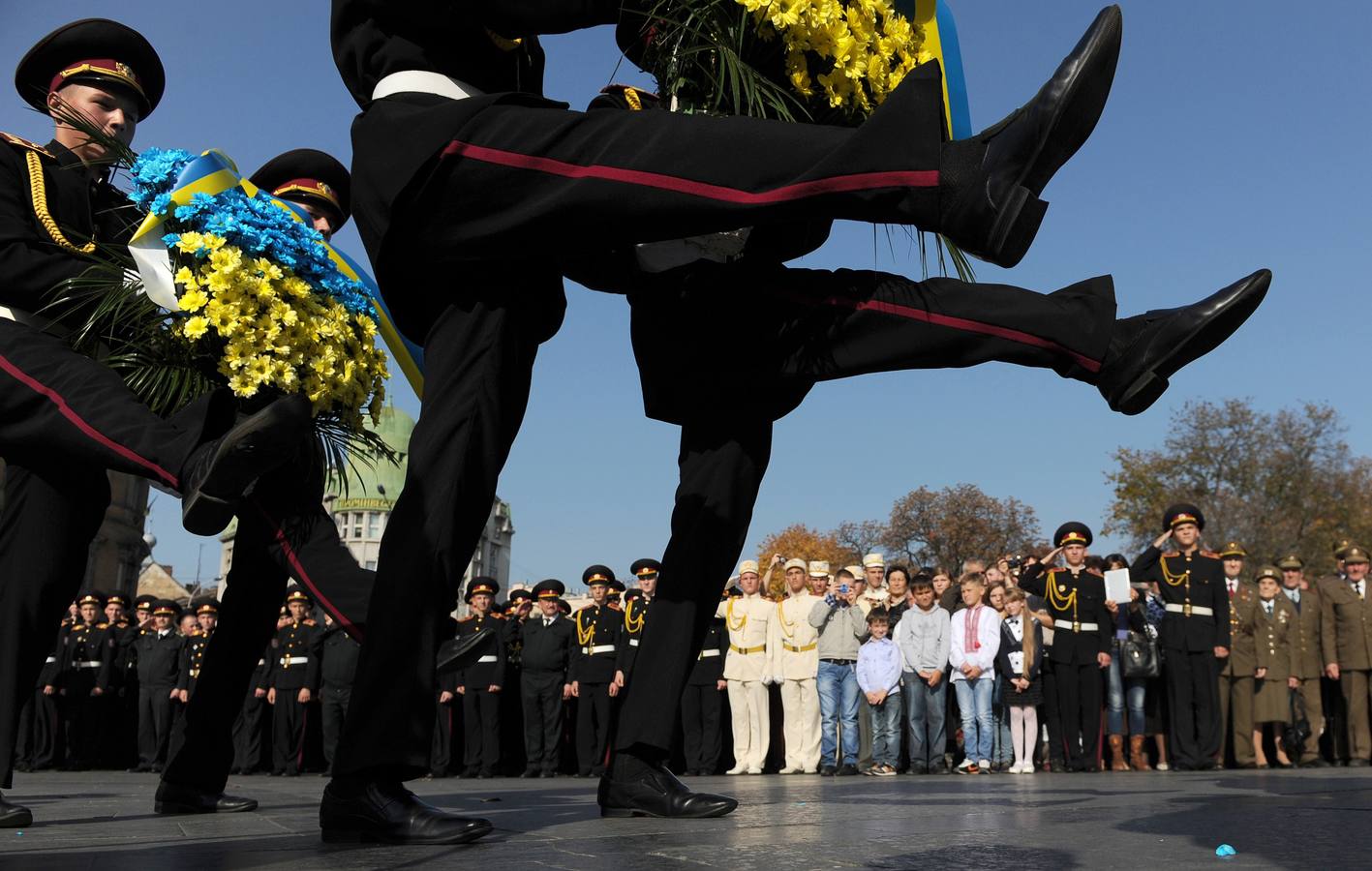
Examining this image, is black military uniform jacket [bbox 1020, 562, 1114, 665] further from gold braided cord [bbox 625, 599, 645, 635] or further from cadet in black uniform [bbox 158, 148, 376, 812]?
cadet in black uniform [bbox 158, 148, 376, 812]

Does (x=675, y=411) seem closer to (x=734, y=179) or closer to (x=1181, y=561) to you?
(x=734, y=179)

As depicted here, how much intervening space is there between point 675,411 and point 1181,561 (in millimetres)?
10150

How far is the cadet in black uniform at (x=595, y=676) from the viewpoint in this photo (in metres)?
13.8

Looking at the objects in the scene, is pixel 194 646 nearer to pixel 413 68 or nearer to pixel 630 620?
pixel 630 620

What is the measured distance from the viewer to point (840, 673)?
12.9m

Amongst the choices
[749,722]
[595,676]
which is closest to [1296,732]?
[749,722]

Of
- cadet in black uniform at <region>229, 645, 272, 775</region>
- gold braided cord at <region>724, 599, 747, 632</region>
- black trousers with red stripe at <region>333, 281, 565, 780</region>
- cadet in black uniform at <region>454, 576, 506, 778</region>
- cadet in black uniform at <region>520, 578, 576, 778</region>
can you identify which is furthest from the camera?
cadet in black uniform at <region>229, 645, 272, 775</region>

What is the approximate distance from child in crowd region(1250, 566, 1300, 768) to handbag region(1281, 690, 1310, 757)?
117 mm

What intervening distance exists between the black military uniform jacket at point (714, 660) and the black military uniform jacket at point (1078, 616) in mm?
3270

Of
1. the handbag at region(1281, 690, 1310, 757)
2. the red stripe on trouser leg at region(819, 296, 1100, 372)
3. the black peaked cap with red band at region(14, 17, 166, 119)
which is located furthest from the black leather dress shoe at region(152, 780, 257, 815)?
the handbag at region(1281, 690, 1310, 757)

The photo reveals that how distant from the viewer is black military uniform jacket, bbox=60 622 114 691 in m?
16.6

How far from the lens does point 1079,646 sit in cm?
1213

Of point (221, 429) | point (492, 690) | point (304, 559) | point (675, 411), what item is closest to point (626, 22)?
point (675, 411)

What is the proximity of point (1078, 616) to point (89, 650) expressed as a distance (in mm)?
12090
